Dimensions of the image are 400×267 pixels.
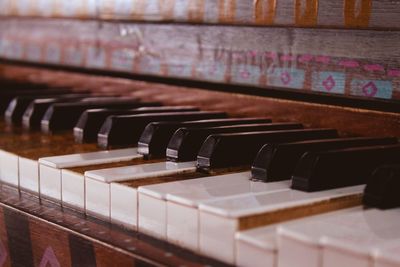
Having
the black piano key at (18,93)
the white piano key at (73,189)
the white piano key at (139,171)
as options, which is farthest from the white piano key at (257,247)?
the black piano key at (18,93)

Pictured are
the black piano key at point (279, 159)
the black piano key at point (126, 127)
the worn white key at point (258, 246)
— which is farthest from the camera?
the black piano key at point (126, 127)

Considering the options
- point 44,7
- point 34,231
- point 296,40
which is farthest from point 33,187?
point 44,7

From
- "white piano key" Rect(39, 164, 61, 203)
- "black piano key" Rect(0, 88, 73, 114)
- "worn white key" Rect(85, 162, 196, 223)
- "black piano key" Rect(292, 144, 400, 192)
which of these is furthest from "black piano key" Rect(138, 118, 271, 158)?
"black piano key" Rect(0, 88, 73, 114)

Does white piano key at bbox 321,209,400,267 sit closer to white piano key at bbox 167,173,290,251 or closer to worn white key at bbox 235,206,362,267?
worn white key at bbox 235,206,362,267

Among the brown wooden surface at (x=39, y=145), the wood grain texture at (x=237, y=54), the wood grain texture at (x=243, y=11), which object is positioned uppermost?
the wood grain texture at (x=243, y=11)

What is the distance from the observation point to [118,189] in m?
1.33

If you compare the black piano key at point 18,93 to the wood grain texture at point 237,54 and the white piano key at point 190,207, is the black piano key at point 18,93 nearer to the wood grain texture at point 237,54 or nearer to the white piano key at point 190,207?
the wood grain texture at point 237,54

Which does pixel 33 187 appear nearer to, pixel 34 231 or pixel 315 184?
pixel 34 231

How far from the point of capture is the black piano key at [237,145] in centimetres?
145

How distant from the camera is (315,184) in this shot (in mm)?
1250

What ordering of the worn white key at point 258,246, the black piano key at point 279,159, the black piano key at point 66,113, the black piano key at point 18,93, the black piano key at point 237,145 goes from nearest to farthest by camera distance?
the worn white key at point 258,246 → the black piano key at point 279,159 → the black piano key at point 237,145 → the black piano key at point 66,113 → the black piano key at point 18,93

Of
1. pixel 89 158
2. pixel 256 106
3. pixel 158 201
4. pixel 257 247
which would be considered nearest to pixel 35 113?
pixel 89 158

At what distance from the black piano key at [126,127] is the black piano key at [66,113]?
0.88ft

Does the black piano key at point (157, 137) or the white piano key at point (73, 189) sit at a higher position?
the black piano key at point (157, 137)
